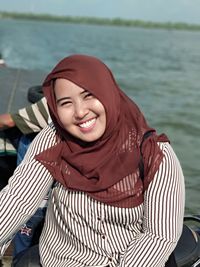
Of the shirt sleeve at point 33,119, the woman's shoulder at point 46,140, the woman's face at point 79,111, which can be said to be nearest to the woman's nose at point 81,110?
the woman's face at point 79,111

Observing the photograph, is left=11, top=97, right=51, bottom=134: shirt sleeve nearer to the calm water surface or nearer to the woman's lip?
the woman's lip

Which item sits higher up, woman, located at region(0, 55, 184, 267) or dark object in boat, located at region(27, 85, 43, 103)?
woman, located at region(0, 55, 184, 267)

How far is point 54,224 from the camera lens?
2.00 meters

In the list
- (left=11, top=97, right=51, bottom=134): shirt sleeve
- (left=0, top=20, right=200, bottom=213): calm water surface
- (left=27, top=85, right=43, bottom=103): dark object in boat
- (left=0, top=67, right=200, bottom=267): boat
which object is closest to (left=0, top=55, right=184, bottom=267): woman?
(left=0, top=67, right=200, bottom=267): boat

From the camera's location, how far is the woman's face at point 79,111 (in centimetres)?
175

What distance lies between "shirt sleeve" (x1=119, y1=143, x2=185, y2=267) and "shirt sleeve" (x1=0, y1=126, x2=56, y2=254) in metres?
0.35

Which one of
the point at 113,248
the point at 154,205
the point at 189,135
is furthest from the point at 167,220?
the point at 189,135

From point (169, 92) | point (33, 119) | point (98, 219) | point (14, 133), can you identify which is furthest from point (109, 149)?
point (169, 92)

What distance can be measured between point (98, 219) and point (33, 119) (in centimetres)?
129

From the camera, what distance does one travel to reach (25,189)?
6.21 feet

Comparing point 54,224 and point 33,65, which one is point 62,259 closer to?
point 54,224

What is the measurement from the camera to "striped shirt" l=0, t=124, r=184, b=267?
1.79 m

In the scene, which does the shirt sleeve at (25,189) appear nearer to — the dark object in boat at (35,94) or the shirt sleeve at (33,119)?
the shirt sleeve at (33,119)

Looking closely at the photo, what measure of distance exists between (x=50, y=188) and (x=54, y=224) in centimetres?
13
